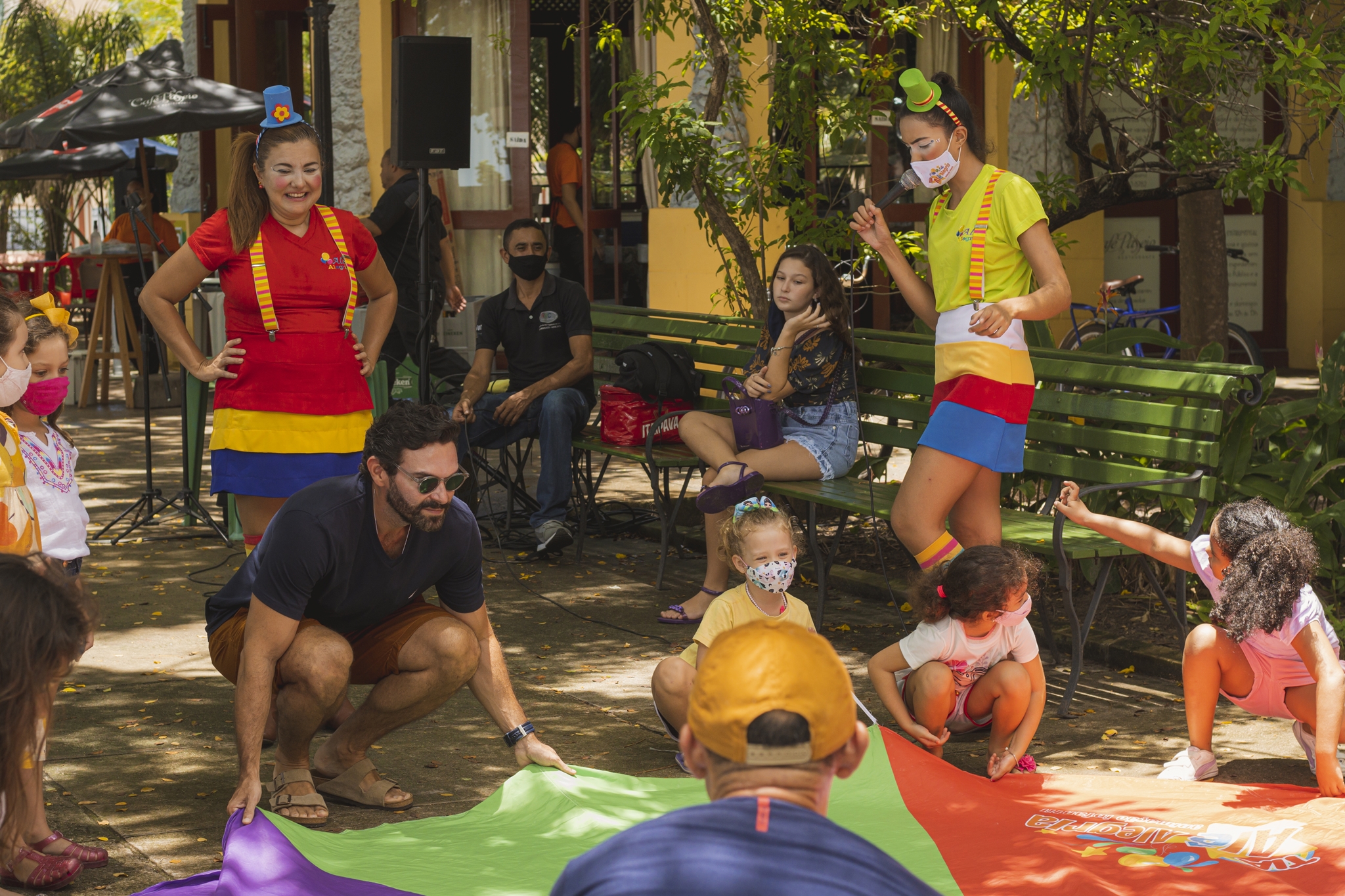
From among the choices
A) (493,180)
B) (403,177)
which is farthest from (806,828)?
(493,180)

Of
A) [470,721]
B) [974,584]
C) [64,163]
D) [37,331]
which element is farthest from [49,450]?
[64,163]

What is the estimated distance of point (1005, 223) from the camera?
5090 millimetres

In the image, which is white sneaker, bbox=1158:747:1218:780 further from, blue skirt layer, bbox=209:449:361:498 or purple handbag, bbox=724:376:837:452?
blue skirt layer, bbox=209:449:361:498

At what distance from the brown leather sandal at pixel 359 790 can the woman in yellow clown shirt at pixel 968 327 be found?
1.91m

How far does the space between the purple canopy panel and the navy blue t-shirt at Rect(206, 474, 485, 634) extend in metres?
0.66

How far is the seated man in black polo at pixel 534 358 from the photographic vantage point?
7.91 meters

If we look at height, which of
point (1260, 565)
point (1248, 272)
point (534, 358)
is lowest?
point (1260, 565)

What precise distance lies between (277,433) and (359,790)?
1427 mm

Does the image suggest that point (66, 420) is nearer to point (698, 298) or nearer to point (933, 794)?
point (698, 298)

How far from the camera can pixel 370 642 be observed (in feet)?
14.8

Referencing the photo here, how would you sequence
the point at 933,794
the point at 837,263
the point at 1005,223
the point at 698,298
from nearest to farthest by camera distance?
the point at 933,794, the point at 1005,223, the point at 837,263, the point at 698,298

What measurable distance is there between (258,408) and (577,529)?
3290 mm

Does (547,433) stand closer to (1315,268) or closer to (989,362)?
(989,362)

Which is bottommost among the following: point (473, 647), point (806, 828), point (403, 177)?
point (473, 647)
